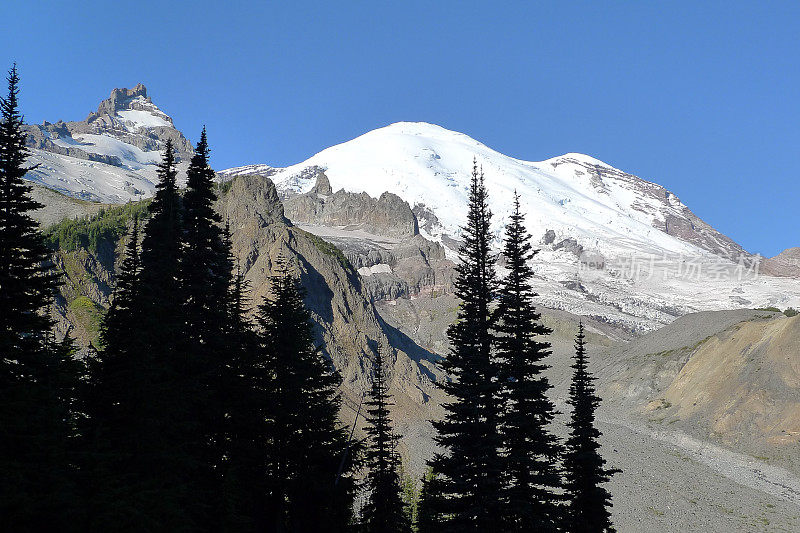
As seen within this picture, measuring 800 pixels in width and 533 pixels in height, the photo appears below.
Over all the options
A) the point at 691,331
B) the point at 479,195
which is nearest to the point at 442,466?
the point at 479,195

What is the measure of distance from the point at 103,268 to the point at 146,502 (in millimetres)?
72141

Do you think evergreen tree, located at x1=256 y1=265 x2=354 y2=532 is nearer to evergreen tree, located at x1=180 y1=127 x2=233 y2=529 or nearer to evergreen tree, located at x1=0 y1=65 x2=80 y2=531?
evergreen tree, located at x1=180 y1=127 x2=233 y2=529

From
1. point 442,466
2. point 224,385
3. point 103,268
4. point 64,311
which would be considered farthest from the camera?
point 103,268

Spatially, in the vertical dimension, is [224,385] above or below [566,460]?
above

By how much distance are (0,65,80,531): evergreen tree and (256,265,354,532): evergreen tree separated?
32.7 ft

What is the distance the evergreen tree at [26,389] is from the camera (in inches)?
469

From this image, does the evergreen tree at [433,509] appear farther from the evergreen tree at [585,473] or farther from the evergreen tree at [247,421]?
the evergreen tree at [247,421]

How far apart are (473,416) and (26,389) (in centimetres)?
1495

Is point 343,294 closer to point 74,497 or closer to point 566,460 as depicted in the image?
point 566,460

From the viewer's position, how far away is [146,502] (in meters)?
14.1

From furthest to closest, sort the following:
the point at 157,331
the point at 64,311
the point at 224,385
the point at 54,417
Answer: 1. the point at 64,311
2. the point at 224,385
3. the point at 157,331
4. the point at 54,417

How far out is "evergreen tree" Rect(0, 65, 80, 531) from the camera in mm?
11906

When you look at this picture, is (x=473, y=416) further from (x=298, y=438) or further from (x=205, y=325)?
(x=205, y=325)

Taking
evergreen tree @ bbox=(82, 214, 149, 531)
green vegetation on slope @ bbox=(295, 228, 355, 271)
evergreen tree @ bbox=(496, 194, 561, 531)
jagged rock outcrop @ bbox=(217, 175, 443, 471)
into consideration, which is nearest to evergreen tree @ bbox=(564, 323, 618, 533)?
evergreen tree @ bbox=(496, 194, 561, 531)
